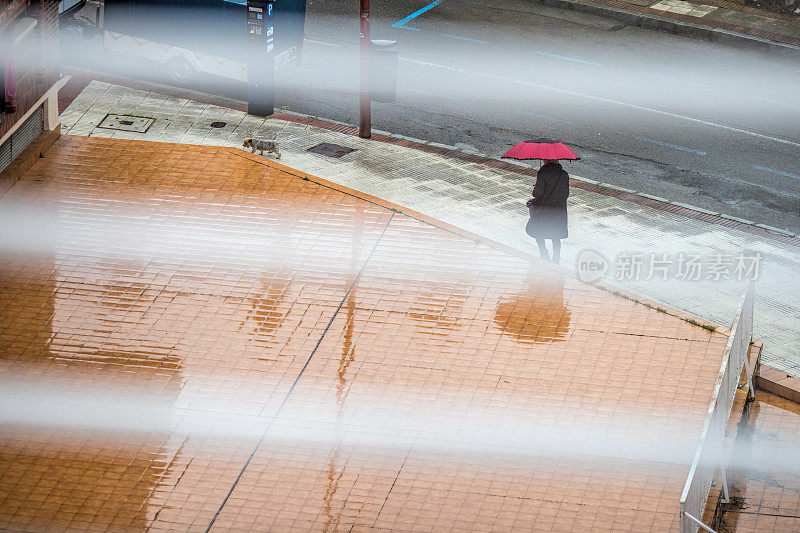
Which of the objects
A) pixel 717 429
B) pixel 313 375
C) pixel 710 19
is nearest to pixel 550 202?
pixel 313 375

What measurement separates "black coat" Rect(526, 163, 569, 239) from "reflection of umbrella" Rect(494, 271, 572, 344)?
1769 millimetres

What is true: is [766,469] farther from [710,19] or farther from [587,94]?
[710,19]

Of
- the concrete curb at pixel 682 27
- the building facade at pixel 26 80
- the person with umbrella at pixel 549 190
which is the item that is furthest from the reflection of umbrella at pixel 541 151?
the concrete curb at pixel 682 27

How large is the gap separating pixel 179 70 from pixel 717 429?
1520cm

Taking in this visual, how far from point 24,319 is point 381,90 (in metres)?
11.1

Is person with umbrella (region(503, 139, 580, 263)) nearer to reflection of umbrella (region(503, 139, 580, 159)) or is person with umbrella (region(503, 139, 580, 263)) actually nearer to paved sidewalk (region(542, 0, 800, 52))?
reflection of umbrella (region(503, 139, 580, 159))

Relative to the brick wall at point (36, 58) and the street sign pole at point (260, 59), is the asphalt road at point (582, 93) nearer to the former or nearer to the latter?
the street sign pole at point (260, 59)

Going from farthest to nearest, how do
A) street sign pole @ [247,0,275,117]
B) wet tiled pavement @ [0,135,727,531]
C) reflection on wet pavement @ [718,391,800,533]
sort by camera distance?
street sign pole @ [247,0,275,117] < reflection on wet pavement @ [718,391,800,533] < wet tiled pavement @ [0,135,727,531]

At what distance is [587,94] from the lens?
21562mm

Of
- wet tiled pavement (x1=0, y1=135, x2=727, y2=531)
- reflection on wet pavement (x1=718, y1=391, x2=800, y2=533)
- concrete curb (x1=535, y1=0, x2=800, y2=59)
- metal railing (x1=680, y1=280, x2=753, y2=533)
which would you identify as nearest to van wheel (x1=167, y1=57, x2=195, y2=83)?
wet tiled pavement (x1=0, y1=135, x2=727, y2=531)

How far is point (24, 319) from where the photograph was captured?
1050 cm

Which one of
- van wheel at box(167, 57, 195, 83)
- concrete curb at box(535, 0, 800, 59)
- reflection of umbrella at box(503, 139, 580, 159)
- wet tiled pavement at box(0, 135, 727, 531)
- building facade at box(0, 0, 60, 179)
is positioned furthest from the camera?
concrete curb at box(535, 0, 800, 59)

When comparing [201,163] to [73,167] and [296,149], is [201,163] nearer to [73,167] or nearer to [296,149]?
[73,167]

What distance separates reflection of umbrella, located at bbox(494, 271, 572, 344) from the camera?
10.4m
